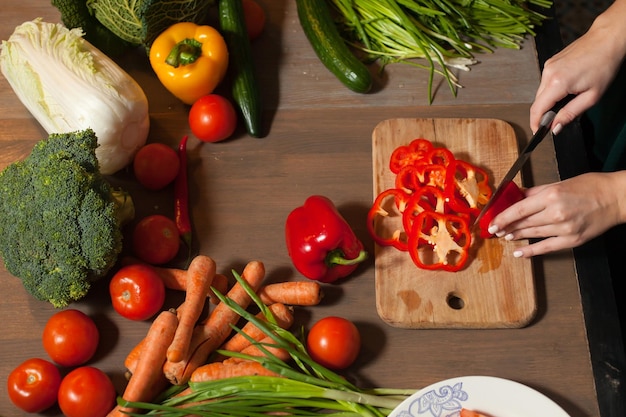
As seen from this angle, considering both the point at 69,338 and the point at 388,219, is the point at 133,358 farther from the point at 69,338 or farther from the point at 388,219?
the point at 388,219

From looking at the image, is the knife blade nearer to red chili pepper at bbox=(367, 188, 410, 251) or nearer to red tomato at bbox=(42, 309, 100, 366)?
red chili pepper at bbox=(367, 188, 410, 251)

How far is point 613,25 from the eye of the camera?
1.71 m

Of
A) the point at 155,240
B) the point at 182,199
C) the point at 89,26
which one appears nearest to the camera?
the point at 155,240

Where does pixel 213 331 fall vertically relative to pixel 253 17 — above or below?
below

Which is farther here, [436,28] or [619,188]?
[436,28]

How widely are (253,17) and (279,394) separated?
116 cm

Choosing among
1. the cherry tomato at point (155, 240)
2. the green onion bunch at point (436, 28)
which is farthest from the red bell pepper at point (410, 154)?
the cherry tomato at point (155, 240)

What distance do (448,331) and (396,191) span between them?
382 mm

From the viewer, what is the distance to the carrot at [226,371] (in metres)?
1.59

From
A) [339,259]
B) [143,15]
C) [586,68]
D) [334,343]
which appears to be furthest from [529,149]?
[143,15]

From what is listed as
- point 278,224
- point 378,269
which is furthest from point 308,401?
point 278,224

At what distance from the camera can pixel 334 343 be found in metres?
1.60

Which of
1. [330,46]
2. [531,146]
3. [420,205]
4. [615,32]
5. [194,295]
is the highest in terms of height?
[615,32]

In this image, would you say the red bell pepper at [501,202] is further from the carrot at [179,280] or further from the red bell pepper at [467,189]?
the carrot at [179,280]
